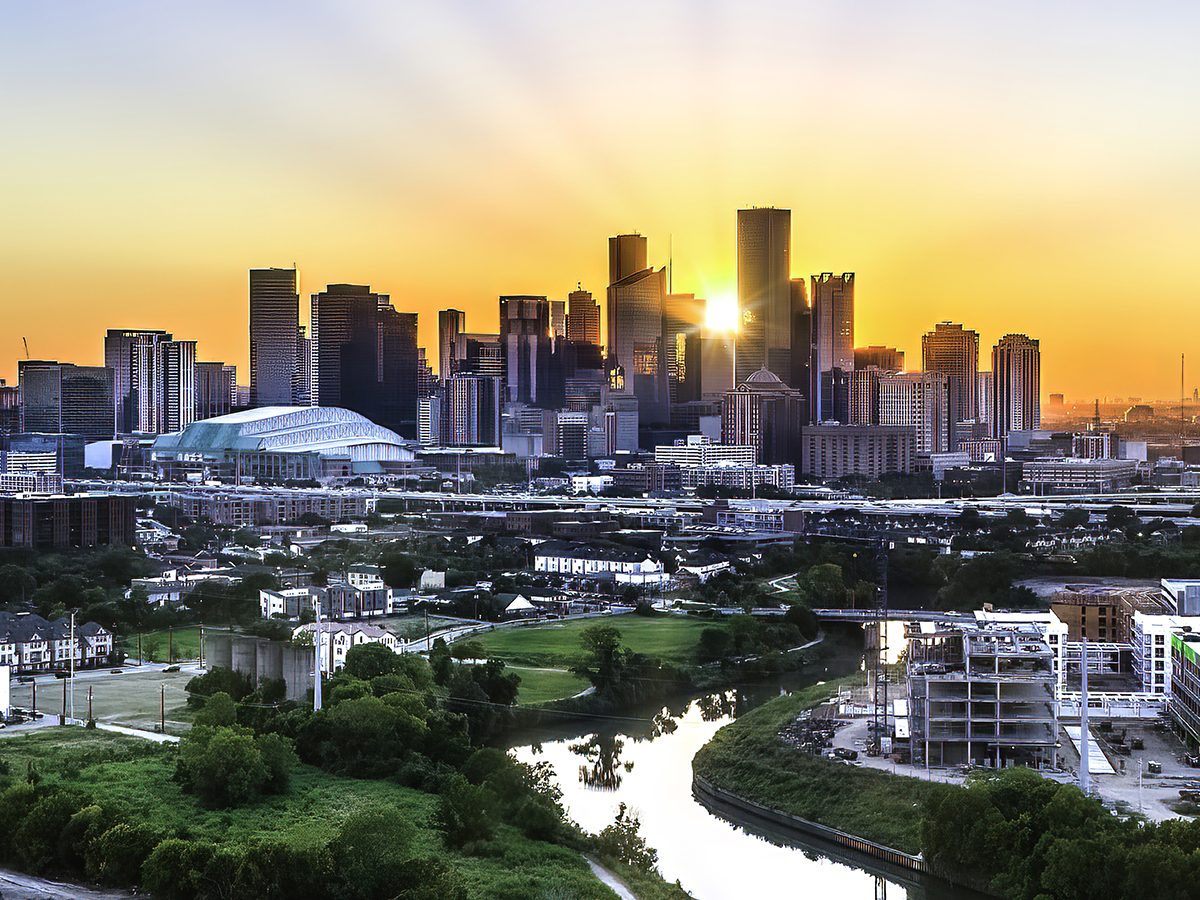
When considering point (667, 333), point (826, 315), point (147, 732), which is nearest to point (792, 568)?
point (147, 732)

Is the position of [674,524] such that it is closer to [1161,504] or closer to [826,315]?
[1161,504]

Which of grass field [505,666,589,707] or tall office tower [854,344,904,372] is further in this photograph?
tall office tower [854,344,904,372]

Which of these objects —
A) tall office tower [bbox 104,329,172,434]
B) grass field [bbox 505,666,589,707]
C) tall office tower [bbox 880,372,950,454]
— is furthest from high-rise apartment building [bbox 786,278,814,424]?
grass field [bbox 505,666,589,707]

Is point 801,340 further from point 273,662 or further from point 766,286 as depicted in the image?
point 273,662

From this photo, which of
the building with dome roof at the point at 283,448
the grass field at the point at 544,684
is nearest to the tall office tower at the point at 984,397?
the building with dome roof at the point at 283,448

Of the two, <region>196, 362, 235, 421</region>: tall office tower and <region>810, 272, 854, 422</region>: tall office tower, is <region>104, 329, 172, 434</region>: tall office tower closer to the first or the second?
<region>196, 362, 235, 421</region>: tall office tower

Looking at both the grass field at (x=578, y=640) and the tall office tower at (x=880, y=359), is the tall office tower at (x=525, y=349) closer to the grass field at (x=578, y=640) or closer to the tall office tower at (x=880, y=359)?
the tall office tower at (x=880, y=359)
